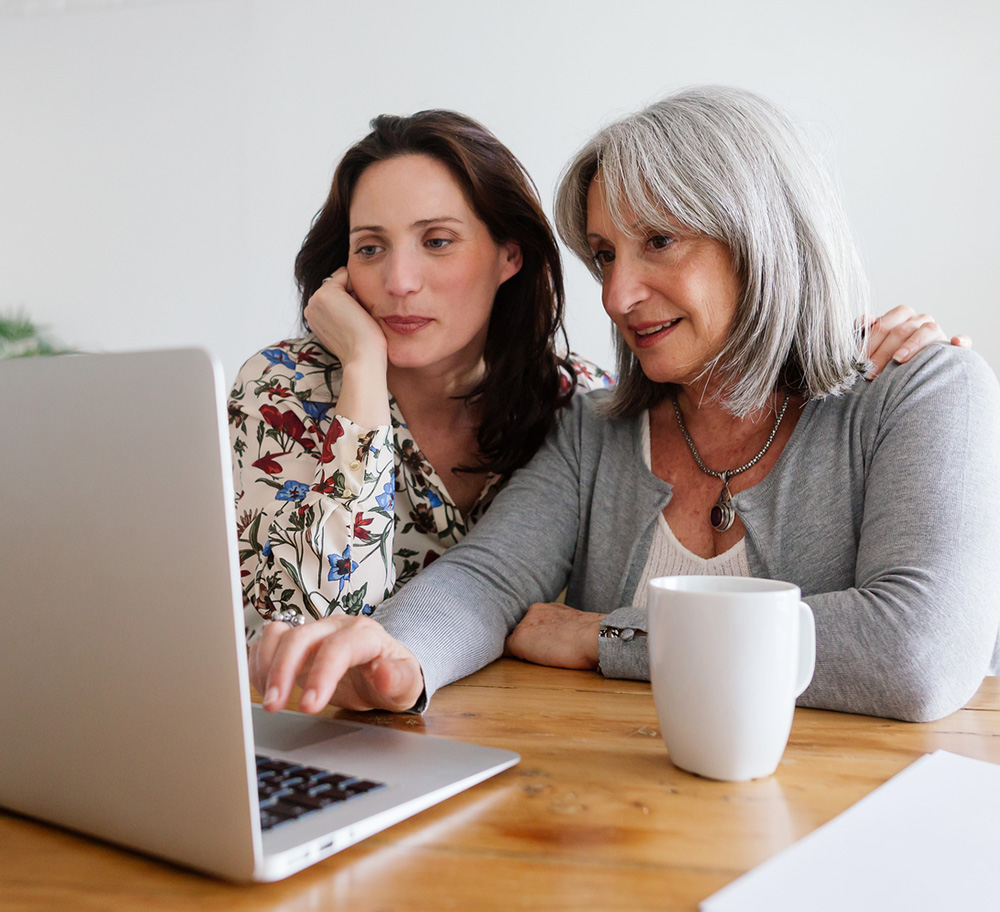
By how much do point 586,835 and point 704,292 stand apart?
2.58ft

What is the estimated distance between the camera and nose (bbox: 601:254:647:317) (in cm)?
115

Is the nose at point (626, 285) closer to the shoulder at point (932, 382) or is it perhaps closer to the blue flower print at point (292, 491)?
the shoulder at point (932, 382)

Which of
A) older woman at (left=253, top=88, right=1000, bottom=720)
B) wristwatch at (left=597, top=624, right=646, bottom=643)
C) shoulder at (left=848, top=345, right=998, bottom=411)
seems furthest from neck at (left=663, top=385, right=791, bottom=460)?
wristwatch at (left=597, top=624, right=646, bottom=643)

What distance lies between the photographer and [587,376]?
67.7 inches

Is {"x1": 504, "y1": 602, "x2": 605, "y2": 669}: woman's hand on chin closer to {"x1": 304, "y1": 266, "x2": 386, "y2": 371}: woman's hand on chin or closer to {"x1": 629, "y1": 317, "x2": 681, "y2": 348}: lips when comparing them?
{"x1": 629, "y1": 317, "x2": 681, "y2": 348}: lips

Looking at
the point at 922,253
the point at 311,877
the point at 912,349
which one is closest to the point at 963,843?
the point at 311,877

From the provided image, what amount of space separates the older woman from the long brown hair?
0.19 m

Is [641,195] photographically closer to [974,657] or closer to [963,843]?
[974,657]

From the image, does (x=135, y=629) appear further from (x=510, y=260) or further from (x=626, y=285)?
(x=510, y=260)

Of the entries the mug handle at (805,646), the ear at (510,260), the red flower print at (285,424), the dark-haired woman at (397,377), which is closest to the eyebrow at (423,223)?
the dark-haired woman at (397,377)

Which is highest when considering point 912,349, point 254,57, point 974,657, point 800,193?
point 254,57

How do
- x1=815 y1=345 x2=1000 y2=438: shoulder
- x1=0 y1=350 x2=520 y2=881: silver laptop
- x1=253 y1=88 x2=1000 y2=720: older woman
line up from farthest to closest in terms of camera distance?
x1=815 y1=345 x2=1000 y2=438: shoulder → x1=253 y1=88 x2=1000 y2=720: older woman → x1=0 y1=350 x2=520 y2=881: silver laptop

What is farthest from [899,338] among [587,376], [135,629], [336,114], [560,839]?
[336,114]

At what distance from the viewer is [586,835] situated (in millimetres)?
499
